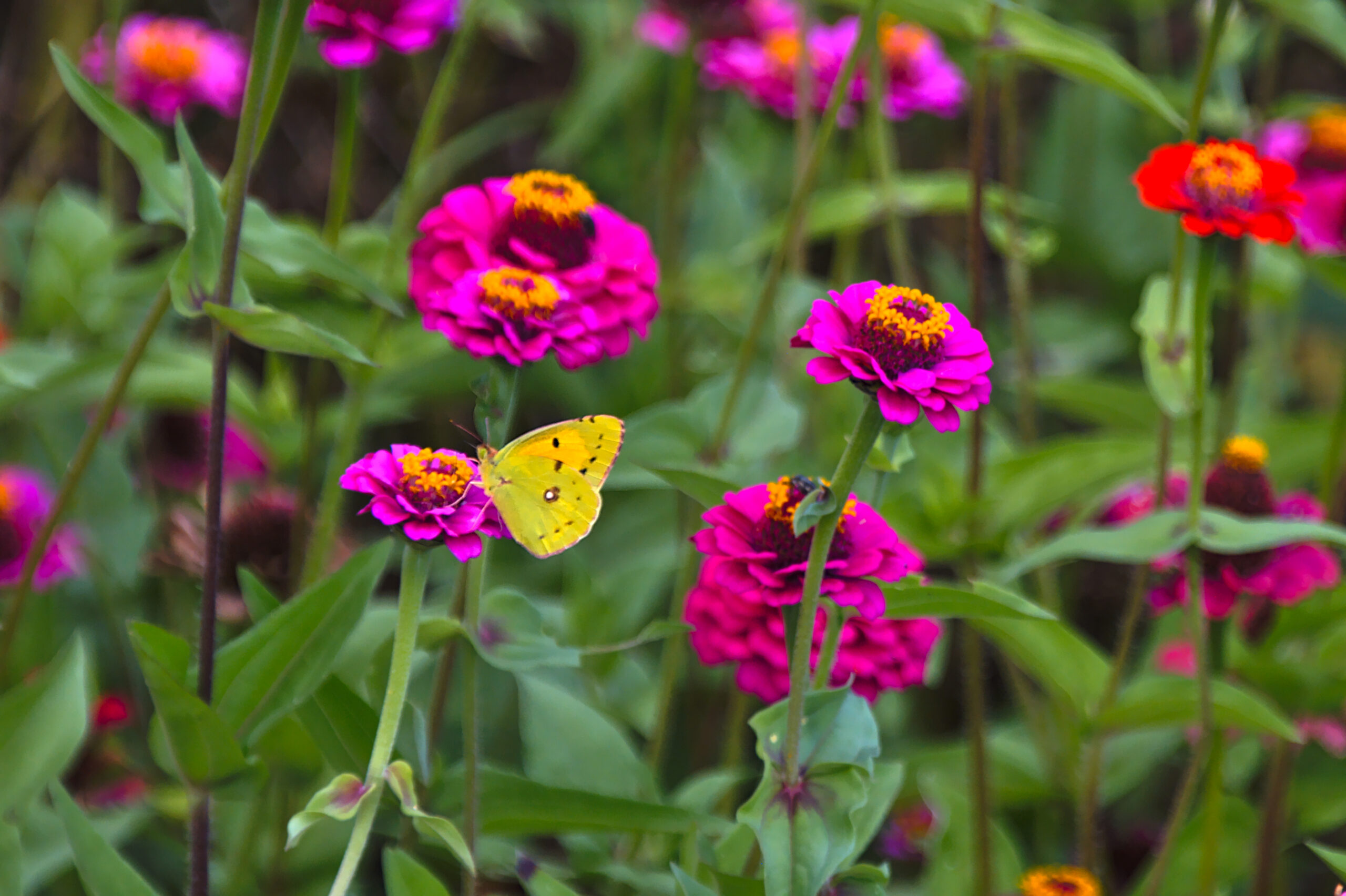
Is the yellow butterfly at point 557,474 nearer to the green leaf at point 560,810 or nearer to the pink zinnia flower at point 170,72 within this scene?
the green leaf at point 560,810

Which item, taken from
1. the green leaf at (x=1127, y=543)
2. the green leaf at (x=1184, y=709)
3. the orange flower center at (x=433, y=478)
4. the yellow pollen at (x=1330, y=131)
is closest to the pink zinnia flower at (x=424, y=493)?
the orange flower center at (x=433, y=478)

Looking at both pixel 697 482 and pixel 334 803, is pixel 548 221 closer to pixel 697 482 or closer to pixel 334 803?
pixel 697 482

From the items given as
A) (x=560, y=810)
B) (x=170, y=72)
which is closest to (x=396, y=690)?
(x=560, y=810)

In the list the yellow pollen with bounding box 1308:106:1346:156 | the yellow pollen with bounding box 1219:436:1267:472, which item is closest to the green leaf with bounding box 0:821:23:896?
the yellow pollen with bounding box 1219:436:1267:472

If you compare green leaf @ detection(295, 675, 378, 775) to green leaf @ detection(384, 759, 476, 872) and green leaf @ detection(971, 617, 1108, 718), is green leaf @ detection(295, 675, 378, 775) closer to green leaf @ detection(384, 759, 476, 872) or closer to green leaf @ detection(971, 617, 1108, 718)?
green leaf @ detection(384, 759, 476, 872)

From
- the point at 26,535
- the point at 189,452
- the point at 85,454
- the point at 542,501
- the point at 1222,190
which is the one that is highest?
the point at 1222,190

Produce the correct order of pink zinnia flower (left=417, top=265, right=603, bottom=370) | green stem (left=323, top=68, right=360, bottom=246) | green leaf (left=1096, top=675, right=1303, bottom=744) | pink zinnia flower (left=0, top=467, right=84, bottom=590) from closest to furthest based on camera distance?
pink zinnia flower (left=417, top=265, right=603, bottom=370) → green leaf (left=1096, top=675, right=1303, bottom=744) → green stem (left=323, top=68, right=360, bottom=246) → pink zinnia flower (left=0, top=467, right=84, bottom=590)
